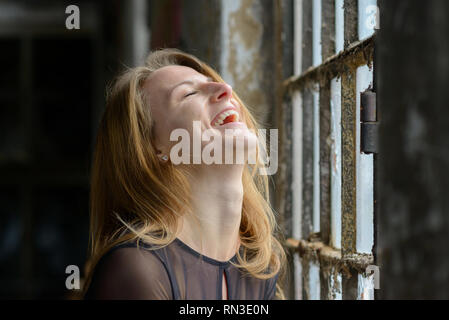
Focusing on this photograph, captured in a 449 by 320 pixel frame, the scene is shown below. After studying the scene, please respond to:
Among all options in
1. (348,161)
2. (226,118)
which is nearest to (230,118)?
(226,118)

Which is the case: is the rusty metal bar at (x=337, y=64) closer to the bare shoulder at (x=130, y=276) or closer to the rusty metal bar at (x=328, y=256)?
the rusty metal bar at (x=328, y=256)

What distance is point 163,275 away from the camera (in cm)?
74

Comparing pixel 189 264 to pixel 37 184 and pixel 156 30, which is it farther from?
pixel 37 184

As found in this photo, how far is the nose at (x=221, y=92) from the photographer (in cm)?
82

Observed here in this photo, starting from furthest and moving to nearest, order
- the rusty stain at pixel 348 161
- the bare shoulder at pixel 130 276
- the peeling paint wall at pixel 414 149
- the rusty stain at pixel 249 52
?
the rusty stain at pixel 249 52 < the rusty stain at pixel 348 161 < the bare shoulder at pixel 130 276 < the peeling paint wall at pixel 414 149

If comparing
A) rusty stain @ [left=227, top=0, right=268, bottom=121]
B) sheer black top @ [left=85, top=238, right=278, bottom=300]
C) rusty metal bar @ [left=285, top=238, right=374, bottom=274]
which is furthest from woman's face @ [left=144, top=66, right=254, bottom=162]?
rusty stain @ [left=227, top=0, right=268, bottom=121]

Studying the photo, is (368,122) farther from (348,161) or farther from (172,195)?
(172,195)

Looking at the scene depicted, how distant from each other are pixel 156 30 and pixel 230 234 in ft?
7.23

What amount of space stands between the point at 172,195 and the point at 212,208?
0.06 metres

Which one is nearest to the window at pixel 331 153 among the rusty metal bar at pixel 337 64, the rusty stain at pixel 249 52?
the rusty metal bar at pixel 337 64

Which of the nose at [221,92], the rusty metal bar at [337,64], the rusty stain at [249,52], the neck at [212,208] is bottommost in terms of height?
the neck at [212,208]

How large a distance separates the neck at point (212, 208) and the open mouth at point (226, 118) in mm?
63

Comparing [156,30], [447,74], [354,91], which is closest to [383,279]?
[447,74]
